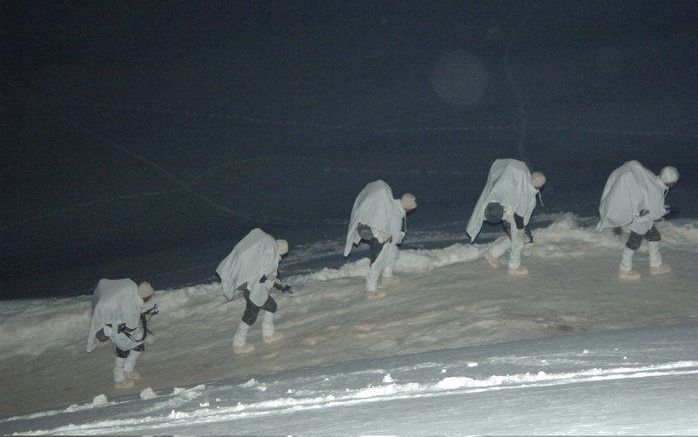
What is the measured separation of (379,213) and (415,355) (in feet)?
7.46

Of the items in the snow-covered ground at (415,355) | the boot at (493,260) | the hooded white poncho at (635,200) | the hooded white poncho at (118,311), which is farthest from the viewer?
the boot at (493,260)

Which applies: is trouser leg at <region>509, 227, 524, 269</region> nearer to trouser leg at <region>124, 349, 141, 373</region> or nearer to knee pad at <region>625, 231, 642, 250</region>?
knee pad at <region>625, 231, 642, 250</region>

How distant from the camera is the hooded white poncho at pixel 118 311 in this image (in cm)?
782

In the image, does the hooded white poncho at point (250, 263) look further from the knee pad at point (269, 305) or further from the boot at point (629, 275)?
the boot at point (629, 275)

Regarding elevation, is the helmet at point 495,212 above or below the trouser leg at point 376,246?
above

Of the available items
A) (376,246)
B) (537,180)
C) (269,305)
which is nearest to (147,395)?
(269,305)

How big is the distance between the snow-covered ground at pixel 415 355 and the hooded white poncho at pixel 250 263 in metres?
0.81

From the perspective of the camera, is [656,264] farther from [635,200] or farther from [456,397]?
[456,397]

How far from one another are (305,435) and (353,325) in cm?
405

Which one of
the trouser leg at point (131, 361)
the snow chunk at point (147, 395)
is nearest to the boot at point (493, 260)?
the trouser leg at point (131, 361)

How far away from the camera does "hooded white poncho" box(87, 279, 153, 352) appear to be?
25.7 ft

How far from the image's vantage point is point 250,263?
26.2 ft

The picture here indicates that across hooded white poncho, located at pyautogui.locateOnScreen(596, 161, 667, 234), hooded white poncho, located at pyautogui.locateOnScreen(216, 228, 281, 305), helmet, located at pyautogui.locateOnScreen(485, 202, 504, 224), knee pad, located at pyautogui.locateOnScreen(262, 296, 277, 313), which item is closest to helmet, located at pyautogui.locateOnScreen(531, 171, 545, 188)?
helmet, located at pyautogui.locateOnScreen(485, 202, 504, 224)

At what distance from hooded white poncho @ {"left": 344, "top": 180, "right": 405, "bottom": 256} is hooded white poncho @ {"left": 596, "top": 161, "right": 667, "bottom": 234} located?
2.31 m
